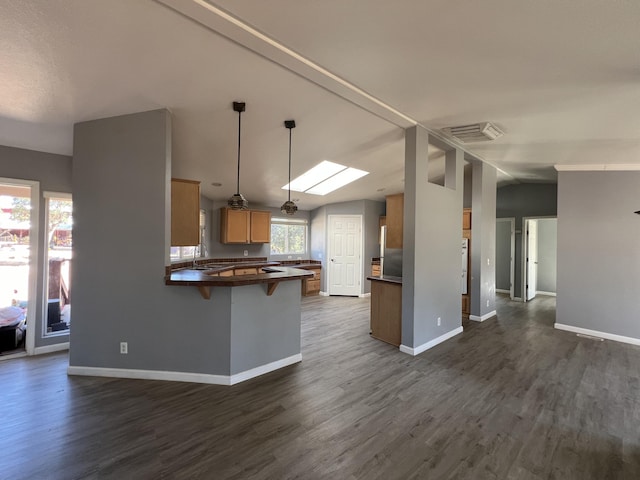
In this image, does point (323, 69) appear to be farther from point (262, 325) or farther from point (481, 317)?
point (481, 317)

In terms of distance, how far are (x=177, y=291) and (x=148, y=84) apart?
1913 mm

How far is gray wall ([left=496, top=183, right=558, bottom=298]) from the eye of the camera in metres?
6.71

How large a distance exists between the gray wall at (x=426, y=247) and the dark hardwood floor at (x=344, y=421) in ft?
1.67

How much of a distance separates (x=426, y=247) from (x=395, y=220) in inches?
25.3

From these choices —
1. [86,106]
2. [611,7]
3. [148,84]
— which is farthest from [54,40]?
[611,7]

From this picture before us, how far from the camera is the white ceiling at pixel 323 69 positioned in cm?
178

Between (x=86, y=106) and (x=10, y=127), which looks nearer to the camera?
(x=86, y=106)

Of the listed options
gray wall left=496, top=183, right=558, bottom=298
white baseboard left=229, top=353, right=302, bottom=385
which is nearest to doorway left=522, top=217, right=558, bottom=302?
gray wall left=496, top=183, right=558, bottom=298

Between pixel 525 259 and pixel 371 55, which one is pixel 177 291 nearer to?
pixel 371 55

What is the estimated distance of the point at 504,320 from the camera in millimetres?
5289

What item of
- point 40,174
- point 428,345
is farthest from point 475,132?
point 40,174

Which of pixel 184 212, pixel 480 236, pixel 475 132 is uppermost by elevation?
pixel 475 132

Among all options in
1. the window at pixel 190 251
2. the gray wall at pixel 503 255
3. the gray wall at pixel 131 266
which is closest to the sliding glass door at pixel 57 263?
the gray wall at pixel 131 266

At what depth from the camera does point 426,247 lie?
379 centimetres
